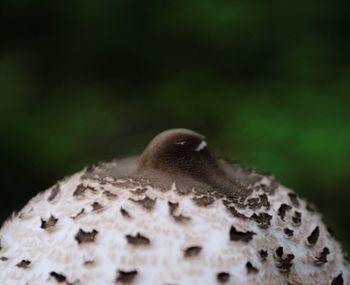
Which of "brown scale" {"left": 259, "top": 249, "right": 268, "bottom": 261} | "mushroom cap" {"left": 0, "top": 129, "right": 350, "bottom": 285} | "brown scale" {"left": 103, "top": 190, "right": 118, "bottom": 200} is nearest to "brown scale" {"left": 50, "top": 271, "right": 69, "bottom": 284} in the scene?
"mushroom cap" {"left": 0, "top": 129, "right": 350, "bottom": 285}

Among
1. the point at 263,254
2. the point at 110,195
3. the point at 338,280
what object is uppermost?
the point at 110,195

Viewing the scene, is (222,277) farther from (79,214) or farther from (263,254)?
(79,214)

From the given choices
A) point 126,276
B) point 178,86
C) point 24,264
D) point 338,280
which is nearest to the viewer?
point 126,276

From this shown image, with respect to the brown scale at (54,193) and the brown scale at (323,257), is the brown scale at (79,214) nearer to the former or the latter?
the brown scale at (54,193)

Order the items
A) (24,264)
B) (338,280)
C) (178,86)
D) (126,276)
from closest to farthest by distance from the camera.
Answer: (126,276), (24,264), (338,280), (178,86)

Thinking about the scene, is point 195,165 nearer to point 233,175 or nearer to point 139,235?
point 233,175

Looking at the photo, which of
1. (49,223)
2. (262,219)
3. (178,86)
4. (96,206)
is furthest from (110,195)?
(178,86)
